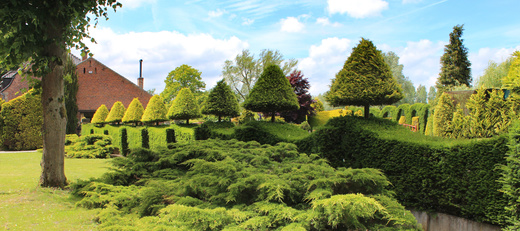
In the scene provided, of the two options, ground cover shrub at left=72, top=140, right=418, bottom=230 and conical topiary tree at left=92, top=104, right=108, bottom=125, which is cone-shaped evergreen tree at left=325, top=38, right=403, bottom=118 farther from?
conical topiary tree at left=92, top=104, right=108, bottom=125

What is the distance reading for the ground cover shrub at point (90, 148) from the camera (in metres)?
17.4

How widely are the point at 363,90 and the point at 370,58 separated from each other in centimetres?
93

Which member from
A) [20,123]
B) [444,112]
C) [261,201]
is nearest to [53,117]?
[261,201]

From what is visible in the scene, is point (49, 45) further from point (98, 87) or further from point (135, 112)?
point (98, 87)

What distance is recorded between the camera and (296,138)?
29.3 feet

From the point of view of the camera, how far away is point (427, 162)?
236 inches

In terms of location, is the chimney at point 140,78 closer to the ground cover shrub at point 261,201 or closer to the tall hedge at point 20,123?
the tall hedge at point 20,123

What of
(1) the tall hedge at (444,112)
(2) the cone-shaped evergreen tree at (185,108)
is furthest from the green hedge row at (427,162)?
(1) the tall hedge at (444,112)

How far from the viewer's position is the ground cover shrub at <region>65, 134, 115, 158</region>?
1736 centimetres

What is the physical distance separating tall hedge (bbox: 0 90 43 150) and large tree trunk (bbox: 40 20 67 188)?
15333 mm

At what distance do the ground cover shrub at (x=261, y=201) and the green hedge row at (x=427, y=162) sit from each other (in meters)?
2.27

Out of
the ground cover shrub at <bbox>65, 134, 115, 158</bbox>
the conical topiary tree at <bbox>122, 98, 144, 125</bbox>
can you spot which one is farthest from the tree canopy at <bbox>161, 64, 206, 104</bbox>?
the ground cover shrub at <bbox>65, 134, 115, 158</bbox>

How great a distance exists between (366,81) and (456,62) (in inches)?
1321

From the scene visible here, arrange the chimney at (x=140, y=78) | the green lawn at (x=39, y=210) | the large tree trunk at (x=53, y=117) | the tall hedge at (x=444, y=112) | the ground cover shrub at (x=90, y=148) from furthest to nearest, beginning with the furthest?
the chimney at (x=140, y=78)
the ground cover shrub at (x=90, y=148)
the tall hedge at (x=444, y=112)
the large tree trunk at (x=53, y=117)
the green lawn at (x=39, y=210)
